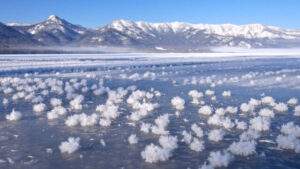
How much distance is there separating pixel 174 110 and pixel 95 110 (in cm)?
320

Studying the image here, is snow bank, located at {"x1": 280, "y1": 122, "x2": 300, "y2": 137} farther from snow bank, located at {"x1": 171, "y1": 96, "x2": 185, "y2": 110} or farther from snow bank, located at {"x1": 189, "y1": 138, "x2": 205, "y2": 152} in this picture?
snow bank, located at {"x1": 171, "y1": 96, "x2": 185, "y2": 110}

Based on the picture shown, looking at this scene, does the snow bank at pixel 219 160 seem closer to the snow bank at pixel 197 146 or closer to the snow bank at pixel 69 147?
the snow bank at pixel 197 146

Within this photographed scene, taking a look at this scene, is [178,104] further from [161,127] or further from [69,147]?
[69,147]

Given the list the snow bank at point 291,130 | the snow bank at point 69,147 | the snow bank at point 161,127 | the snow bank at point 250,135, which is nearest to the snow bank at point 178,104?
the snow bank at point 161,127

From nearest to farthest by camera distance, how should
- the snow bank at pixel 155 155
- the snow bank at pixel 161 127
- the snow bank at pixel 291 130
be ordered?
the snow bank at pixel 155 155 → the snow bank at pixel 291 130 → the snow bank at pixel 161 127

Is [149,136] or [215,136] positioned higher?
[215,136]

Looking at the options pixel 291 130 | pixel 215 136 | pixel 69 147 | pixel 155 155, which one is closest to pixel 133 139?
pixel 155 155

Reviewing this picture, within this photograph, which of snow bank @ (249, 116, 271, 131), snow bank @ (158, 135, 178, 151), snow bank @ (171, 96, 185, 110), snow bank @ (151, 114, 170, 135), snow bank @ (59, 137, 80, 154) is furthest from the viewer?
snow bank @ (171, 96, 185, 110)

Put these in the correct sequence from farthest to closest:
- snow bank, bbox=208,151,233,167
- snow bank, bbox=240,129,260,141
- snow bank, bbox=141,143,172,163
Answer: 1. snow bank, bbox=240,129,260,141
2. snow bank, bbox=141,143,172,163
3. snow bank, bbox=208,151,233,167

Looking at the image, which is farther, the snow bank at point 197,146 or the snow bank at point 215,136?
the snow bank at point 215,136

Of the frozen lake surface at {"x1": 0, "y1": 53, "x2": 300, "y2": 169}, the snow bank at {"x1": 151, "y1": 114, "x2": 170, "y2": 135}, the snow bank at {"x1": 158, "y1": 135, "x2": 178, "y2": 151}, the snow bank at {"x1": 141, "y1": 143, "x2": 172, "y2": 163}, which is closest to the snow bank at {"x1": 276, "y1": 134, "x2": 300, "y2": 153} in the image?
the frozen lake surface at {"x1": 0, "y1": 53, "x2": 300, "y2": 169}

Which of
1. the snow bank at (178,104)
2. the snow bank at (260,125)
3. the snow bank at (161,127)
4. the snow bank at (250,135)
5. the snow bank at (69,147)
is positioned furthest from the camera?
the snow bank at (178,104)

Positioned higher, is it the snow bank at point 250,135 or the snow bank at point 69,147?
the snow bank at point 250,135

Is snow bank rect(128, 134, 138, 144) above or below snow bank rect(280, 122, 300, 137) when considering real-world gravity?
below
